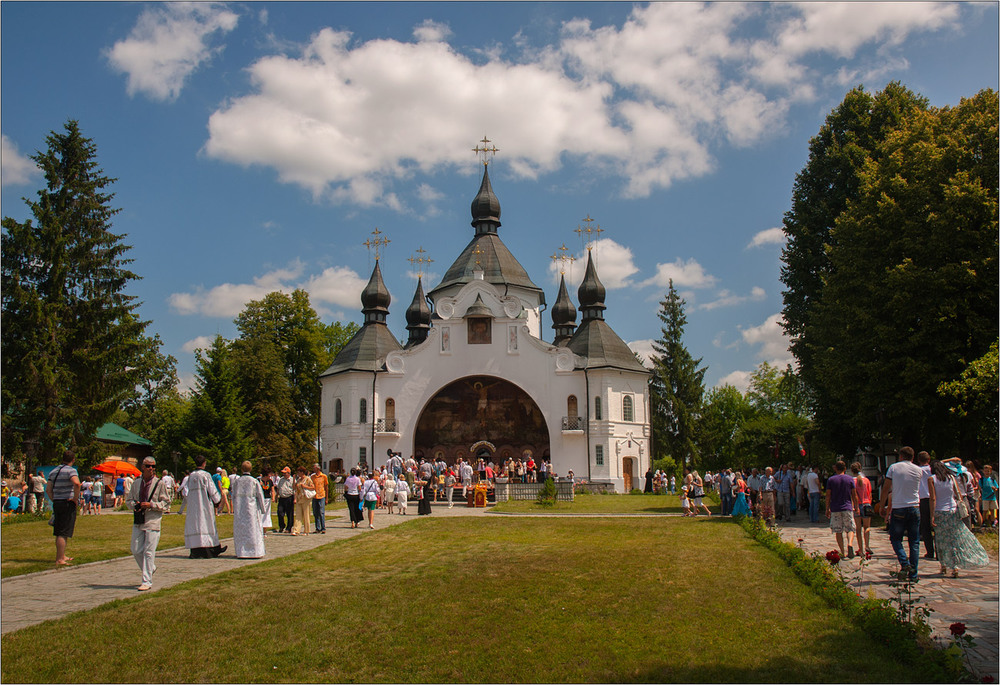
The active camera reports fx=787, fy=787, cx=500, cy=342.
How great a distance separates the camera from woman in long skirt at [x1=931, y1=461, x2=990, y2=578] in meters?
11.3

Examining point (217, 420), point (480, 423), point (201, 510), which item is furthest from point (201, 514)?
point (480, 423)

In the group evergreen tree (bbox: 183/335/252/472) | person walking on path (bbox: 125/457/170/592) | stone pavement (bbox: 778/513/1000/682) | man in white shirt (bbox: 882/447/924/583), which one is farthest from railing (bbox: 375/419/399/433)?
man in white shirt (bbox: 882/447/924/583)

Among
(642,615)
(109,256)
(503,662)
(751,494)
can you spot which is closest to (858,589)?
(642,615)

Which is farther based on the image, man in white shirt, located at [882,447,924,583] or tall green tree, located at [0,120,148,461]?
tall green tree, located at [0,120,148,461]

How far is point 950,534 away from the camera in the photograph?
11.4 meters

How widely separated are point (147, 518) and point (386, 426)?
35395 mm

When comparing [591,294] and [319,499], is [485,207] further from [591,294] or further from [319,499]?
[319,499]

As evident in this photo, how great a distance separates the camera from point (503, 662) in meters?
7.47

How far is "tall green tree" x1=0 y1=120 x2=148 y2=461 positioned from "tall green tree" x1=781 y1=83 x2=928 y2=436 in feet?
92.0

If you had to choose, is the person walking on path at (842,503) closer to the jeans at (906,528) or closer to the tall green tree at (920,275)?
the jeans at (906,528)

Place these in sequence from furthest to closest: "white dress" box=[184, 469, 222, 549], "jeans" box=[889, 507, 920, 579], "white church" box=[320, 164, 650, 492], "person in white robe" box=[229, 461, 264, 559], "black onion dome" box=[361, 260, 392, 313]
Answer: "black onion dome" box=[361, 260, 392, 313] → "white church" box=[320, 164, 650, 492] → "person in white robe" box=[229, 461, 264, 559] → "white dress" box=[184, 469, 222, 549] → "jeans" box=[889, 507, 920, 579]

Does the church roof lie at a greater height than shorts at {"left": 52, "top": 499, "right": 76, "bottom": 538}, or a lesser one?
greater

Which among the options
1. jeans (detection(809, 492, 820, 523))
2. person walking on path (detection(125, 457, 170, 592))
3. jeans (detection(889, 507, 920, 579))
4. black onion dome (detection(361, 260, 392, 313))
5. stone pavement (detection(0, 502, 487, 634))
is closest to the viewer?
stone pavement (detection(0, 502, 487, 634))

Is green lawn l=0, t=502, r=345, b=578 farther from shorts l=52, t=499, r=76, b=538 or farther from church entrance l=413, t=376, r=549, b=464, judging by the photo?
church entrance l=413, t=376, r=549, b=464
